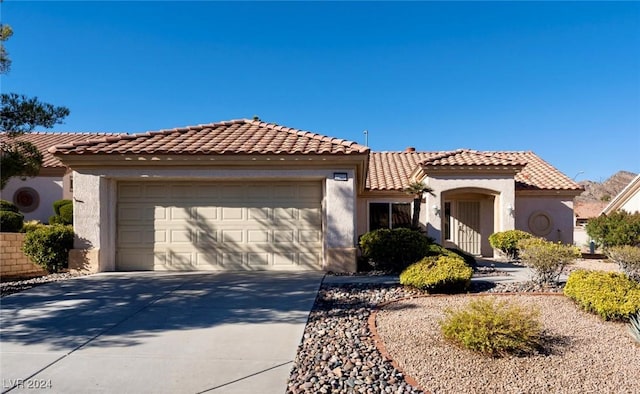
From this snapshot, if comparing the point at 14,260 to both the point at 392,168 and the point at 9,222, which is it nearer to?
the point at 9,222

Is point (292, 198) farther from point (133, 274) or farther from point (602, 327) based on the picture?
point (602, 327)

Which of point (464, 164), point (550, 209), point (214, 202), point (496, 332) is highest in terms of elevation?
point (464, 164)

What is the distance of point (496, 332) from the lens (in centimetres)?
469

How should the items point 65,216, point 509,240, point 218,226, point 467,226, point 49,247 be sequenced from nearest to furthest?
1. point 49,247
2. point 218,226
3. point 509,240
4. point 65,216
5. point 467,226

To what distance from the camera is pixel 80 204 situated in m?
10.7

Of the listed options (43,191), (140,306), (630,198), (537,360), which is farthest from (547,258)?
(43,191)

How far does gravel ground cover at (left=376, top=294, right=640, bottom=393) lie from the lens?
13.5 feet

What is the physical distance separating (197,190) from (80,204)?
2.94 m

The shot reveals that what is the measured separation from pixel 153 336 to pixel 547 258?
23.0ft

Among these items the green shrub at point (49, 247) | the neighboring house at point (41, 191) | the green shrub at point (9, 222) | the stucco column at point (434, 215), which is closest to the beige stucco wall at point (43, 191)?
the neighboring house at point (41, 191)

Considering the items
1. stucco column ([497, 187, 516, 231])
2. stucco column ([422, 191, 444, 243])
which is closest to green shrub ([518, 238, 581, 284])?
stucco column ([422, 191, 444, 243])

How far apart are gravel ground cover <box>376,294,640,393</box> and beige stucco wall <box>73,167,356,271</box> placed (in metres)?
4.46

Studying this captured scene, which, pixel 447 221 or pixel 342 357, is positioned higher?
pixel 447 221

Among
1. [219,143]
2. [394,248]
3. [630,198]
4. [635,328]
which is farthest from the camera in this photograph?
[630,198]
